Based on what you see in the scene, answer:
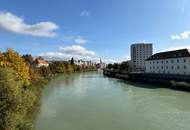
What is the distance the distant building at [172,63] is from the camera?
130ft

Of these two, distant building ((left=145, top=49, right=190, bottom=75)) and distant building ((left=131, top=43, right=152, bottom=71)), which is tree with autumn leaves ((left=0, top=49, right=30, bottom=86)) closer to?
→ distant building ((left=145, top=49, right=190, bottom=75))

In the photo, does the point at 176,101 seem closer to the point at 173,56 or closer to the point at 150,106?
the point at 150,106

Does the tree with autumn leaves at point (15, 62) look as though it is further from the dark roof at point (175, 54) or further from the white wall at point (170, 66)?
the dark roof at point (175, 54)

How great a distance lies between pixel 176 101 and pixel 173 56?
25.5m

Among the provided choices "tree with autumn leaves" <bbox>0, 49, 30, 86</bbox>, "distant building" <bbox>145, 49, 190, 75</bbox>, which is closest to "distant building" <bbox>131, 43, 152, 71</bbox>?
"distant building" <bbox>145, 49, 190, 75</bbox>

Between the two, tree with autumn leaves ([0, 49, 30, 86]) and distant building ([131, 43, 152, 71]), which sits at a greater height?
distant building ([131, 43, 152, 71])

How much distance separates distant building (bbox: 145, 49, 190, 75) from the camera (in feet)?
130

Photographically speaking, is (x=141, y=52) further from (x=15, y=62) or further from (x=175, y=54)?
(x=15, y=62)

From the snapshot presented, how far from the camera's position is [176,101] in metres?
20.7

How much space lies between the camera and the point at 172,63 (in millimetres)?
43781

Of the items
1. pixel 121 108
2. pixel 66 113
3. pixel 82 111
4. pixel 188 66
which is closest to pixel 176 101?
pixel 121 108

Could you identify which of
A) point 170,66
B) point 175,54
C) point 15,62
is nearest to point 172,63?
point 170,66

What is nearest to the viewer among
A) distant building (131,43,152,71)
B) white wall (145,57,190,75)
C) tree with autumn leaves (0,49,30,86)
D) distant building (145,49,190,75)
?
tree with autumn leaves (0,49,30,86)

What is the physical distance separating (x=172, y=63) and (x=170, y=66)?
0.95 m
